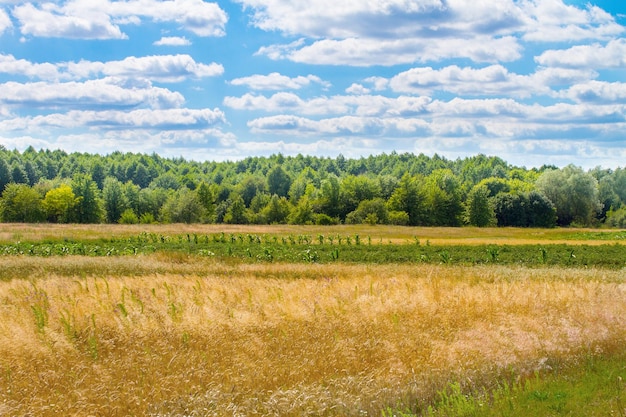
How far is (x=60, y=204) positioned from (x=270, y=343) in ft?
366

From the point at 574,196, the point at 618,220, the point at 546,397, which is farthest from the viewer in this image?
the point at 574,196

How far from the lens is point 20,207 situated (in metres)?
109

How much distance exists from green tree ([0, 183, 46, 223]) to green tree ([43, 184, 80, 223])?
2126mm

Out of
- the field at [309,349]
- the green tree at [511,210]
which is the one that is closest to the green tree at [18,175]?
the green tree at [511,210]

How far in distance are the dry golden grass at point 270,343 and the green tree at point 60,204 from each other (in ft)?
341

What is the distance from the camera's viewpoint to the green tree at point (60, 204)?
113394 millimetres

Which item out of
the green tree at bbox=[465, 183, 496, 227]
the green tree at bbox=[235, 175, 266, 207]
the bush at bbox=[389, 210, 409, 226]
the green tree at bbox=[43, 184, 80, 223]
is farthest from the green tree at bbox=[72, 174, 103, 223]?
the green tree at bbox=[465, 183, 496, 227]

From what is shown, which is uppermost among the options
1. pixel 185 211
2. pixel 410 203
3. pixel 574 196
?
pixel 574 196

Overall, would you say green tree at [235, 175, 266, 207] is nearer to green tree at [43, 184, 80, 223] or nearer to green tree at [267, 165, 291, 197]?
green tree at [267, 165, 291, 197]

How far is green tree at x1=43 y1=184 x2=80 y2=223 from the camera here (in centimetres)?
11339

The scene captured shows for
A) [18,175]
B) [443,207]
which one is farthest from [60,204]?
[443,207]

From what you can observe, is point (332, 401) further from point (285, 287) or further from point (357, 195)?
point (357, 195)

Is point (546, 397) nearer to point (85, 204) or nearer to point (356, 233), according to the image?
point (356, 233)

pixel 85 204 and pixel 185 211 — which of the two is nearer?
pixel 185 211
